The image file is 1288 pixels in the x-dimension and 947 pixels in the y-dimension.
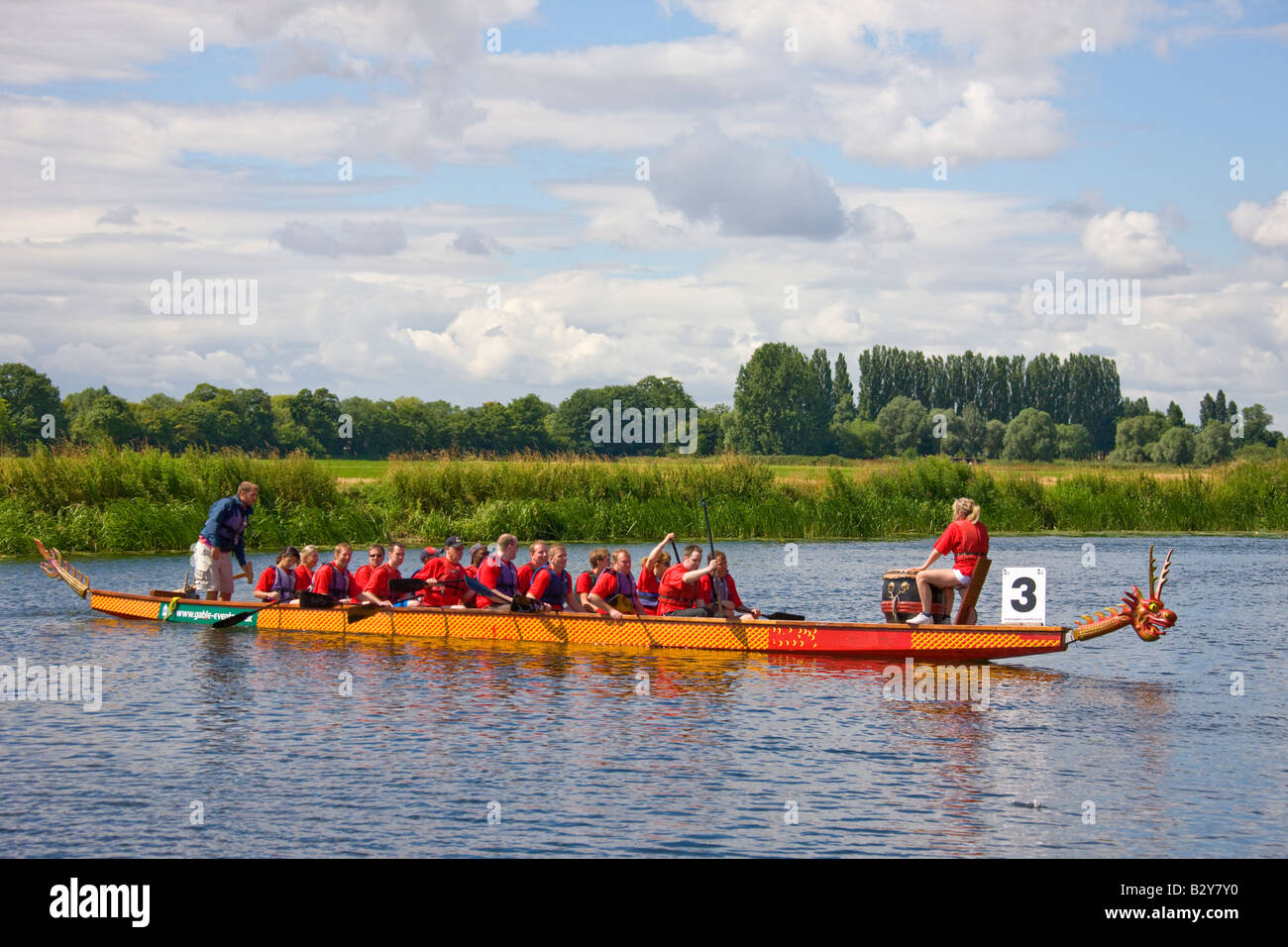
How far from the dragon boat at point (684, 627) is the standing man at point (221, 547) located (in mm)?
473

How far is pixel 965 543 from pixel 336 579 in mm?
10606

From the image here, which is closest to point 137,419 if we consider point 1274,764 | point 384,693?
point 384,693

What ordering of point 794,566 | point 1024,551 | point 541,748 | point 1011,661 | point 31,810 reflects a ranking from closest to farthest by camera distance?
point 31,810 < point 541,748 < point 1011,661 < point 794,566 < point 1024,551

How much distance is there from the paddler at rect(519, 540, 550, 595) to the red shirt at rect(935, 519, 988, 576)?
6223 mm

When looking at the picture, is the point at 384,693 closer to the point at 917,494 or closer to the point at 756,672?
the point at 756,672

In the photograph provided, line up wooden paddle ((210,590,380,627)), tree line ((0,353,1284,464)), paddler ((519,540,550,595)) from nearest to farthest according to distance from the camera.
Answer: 1. paddler ((519,540,550,595))
2. wooden paddle ((210,590,380,627))
3. tree line ((0,353,1284,464))

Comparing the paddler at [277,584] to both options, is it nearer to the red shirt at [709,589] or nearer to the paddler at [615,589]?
the paddler at [615,589]

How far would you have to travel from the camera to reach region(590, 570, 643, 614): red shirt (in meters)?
19.0

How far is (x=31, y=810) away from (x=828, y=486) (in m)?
33.2

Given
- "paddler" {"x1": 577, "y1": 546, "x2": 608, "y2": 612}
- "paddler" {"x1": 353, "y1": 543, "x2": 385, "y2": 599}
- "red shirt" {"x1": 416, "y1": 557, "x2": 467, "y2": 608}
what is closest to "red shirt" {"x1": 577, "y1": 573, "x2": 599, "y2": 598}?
"paddler" {"x1": 577, "y1": 546, "x2": 608, "y2": 612}

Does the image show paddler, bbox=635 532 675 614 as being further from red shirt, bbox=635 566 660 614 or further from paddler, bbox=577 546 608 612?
paddler, bbox=577 546 608 612

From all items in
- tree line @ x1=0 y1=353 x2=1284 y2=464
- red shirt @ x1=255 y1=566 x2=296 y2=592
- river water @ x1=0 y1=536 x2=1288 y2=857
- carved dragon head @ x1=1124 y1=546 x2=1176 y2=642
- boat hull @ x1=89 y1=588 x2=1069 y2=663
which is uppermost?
tree line @ x1=0 y1=353 x2=1284 y2=464
